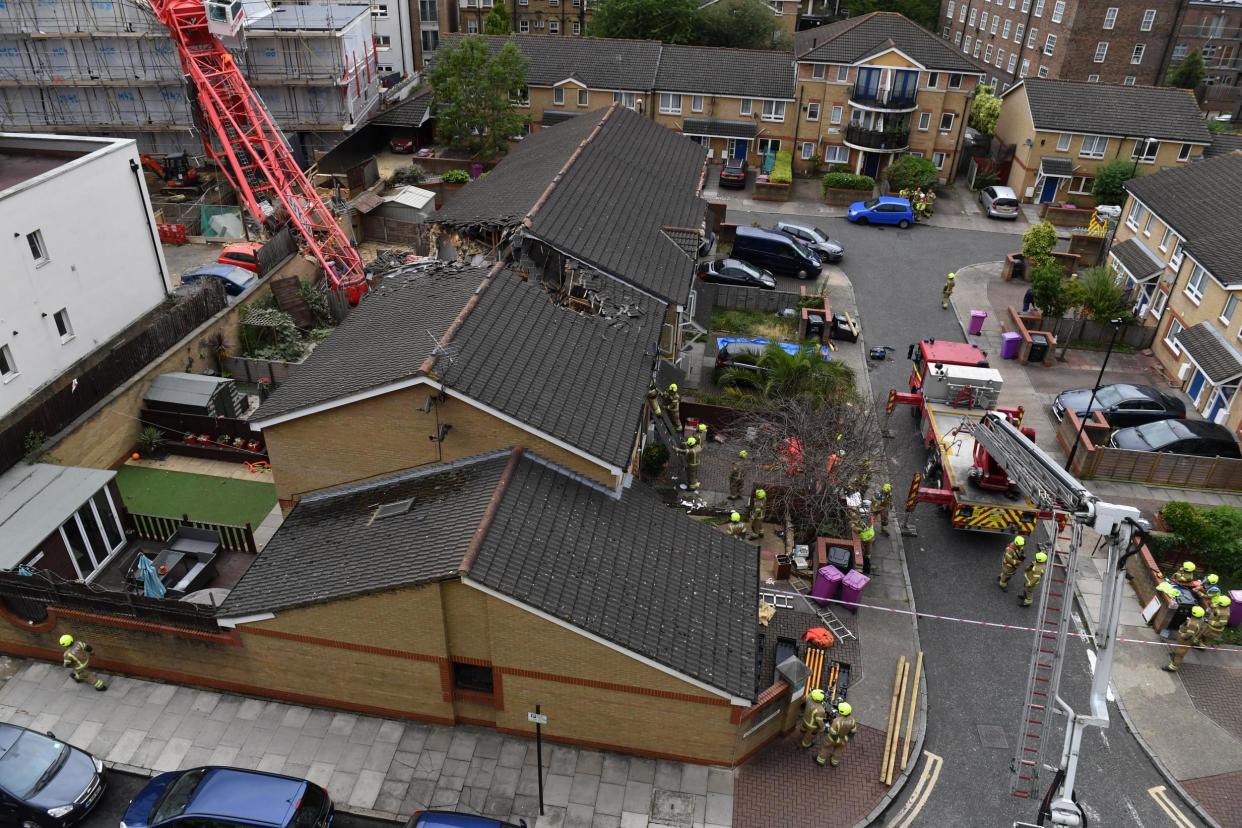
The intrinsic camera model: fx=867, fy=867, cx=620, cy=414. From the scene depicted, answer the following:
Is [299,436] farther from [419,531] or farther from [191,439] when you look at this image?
[191,439]

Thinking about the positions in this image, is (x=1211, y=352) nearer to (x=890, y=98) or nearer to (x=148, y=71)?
(x=890, y=98)

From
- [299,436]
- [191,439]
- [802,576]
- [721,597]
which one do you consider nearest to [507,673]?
[721,597]

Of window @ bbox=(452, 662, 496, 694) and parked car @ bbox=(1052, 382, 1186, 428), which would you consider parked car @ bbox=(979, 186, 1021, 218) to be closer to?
parked car @ bbox=(1052, 382, 1186, 428)

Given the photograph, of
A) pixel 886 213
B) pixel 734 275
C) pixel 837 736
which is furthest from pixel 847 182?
pixel 837 736

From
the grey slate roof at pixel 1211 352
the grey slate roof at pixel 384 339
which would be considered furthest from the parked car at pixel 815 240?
the grey slate roof at pixel 384 339

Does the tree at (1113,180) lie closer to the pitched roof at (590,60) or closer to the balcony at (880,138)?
the balcony at (880,138)
